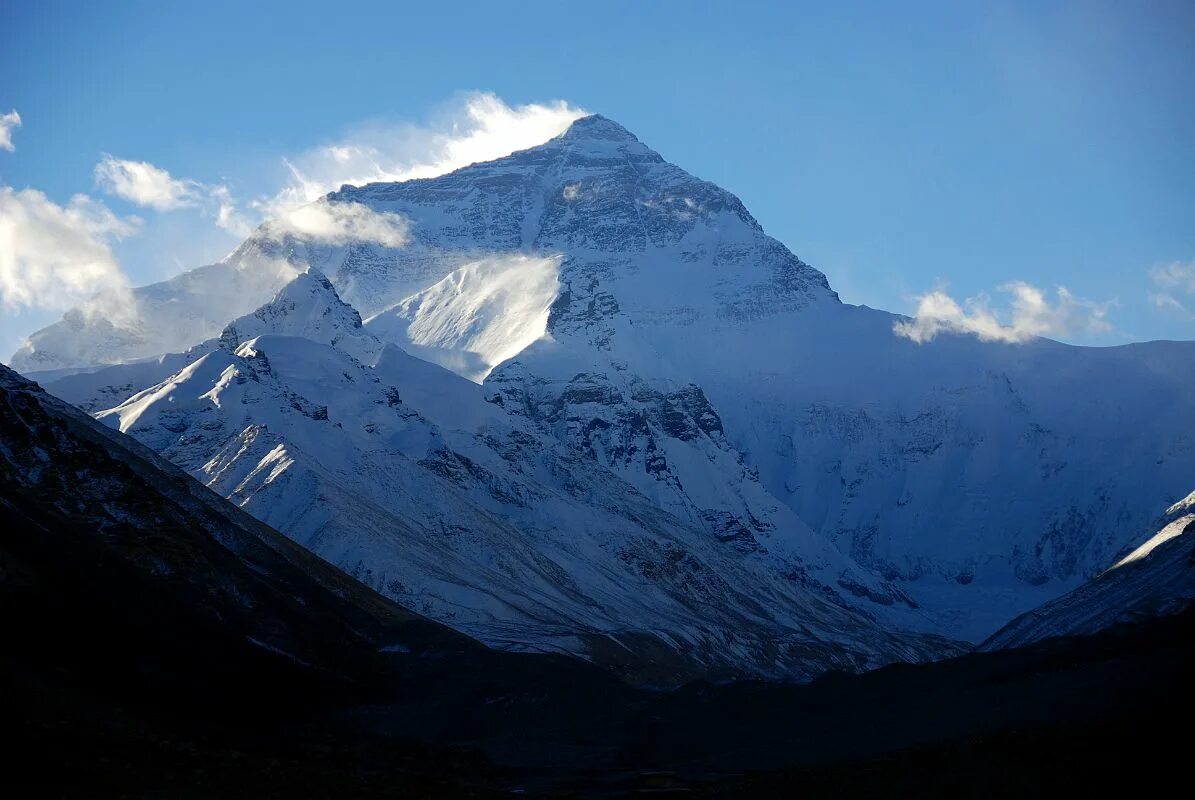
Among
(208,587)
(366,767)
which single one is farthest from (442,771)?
(208,587)

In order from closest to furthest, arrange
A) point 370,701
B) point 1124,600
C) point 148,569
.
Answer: point 148,569 < point 370,701 < point 1124,600

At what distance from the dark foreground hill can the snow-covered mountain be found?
18.6 meters

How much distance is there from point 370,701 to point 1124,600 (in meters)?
84.3

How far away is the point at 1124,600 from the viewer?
162 metres

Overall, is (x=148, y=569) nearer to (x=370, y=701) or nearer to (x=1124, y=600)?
(x=370, y=701)

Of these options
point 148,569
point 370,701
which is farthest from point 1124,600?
point 148,569

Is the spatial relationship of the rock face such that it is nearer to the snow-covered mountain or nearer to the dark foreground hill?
the dark foreground hill

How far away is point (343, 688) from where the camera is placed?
13112 cm

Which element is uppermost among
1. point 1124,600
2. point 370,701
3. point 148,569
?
point 1124,600

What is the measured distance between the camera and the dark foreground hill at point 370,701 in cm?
7575

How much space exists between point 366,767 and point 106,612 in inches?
880

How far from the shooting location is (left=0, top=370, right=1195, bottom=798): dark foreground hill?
75750mm

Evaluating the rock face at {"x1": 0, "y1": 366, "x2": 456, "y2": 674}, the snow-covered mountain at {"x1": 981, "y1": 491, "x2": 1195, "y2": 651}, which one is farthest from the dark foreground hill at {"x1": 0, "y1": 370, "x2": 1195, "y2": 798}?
the snow-covered mountain at {"x1": 981, "y1": 491, "x2": 1195, "y2": 651}

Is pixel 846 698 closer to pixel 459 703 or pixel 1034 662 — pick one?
pixel 1034 662
